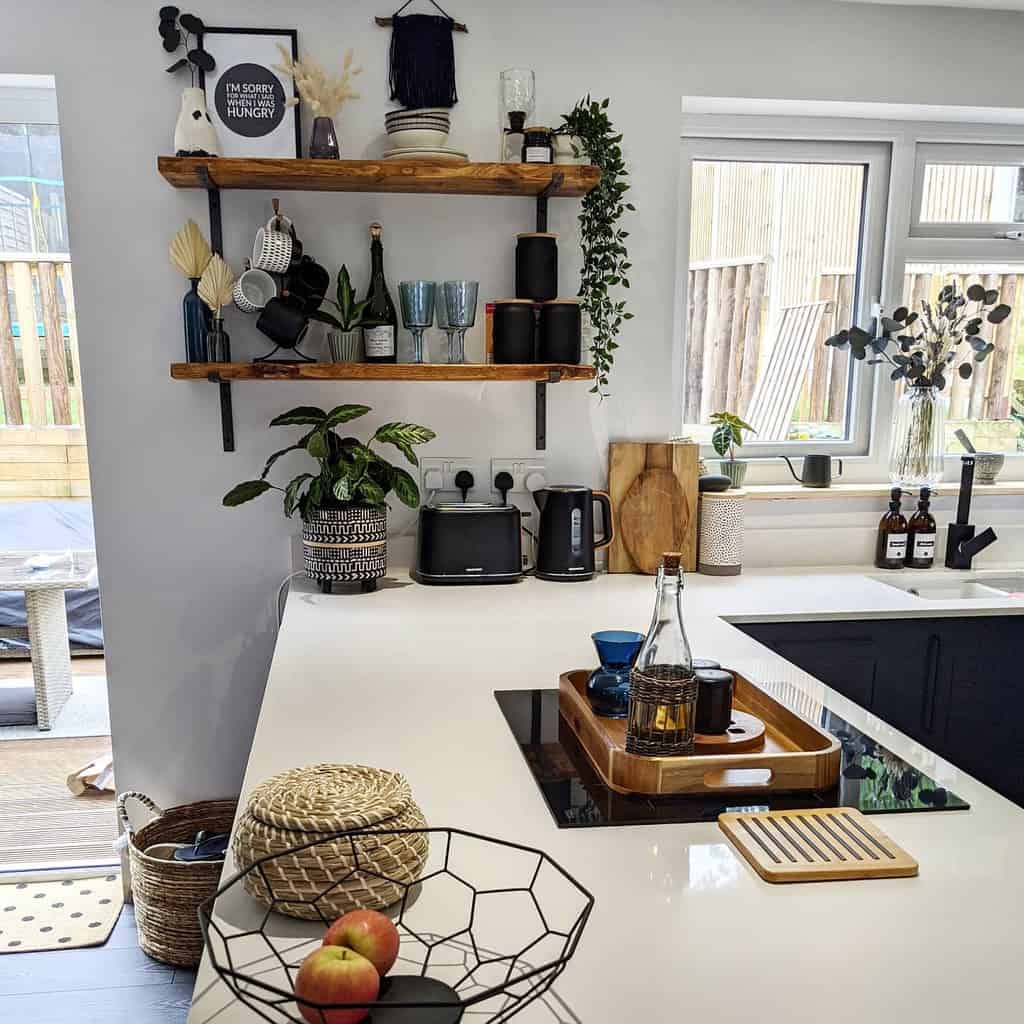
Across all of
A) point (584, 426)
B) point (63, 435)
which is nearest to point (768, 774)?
point (584, 426)

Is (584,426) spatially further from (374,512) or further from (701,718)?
(701,718)

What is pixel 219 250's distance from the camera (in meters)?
2.40

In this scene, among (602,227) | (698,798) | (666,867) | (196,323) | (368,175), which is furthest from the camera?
(602,227)

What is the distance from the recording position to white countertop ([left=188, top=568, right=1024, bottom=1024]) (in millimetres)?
855

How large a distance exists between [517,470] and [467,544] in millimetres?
311

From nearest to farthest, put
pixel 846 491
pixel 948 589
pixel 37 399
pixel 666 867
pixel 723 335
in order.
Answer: pixel 666 867, pixel 948 589, pixel 846 491, pixel 723 335, pixel 37 399

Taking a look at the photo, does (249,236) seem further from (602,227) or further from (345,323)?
(602,227)

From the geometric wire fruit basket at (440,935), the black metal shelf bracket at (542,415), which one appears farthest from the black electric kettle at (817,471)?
the geometric wire fruit basket at (440,935)

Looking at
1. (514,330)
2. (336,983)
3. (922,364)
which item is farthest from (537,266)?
(336,983)

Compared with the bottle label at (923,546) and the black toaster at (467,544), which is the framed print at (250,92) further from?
the bottle label at (923,546)

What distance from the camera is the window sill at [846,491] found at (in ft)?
8.93

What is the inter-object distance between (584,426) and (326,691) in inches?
48.7

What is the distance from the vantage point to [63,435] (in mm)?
3441

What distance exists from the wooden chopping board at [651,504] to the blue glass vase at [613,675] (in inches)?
40.2
